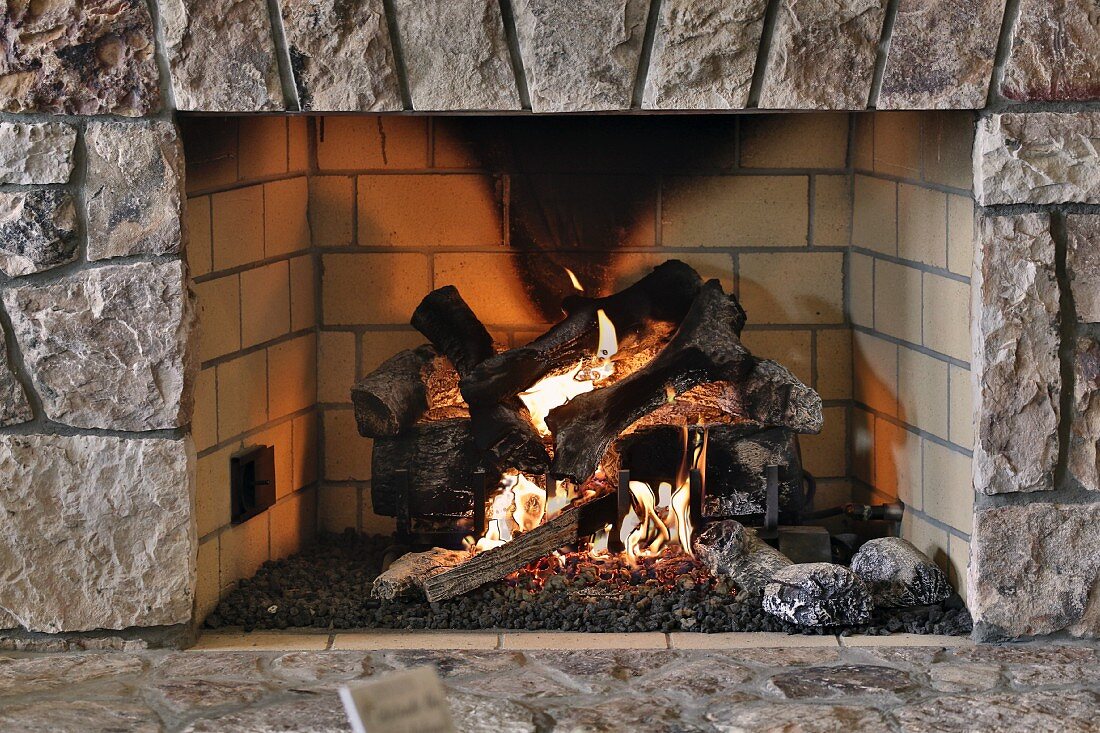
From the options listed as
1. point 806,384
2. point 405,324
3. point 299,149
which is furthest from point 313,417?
point 806,384

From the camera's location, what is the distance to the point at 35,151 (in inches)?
98.3

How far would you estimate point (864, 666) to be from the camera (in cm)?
254

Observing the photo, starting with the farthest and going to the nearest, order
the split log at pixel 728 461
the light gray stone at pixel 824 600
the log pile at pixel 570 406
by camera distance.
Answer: the split log at pixel 728 461, the log pile at pixel 570 406, the light gray stone at pixel 824 600

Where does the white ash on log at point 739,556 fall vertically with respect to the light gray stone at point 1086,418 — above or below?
below

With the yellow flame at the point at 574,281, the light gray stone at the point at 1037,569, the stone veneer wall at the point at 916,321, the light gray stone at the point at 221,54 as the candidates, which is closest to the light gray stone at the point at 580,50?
the light gray stone at the point at 221,54

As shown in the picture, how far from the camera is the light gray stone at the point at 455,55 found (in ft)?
8.13

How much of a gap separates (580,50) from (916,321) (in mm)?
990

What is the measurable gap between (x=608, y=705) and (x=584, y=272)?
122 centimetres

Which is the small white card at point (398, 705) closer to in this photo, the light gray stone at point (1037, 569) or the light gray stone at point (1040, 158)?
the light gray stone at point (1037, 569)

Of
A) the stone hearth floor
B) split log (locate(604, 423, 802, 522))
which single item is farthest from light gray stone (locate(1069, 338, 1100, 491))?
split log (locate(604, 423, 802, 522))

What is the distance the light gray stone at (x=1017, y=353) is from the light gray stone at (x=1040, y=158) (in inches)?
2.0

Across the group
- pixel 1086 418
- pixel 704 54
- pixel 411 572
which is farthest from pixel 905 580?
pixel 704 54

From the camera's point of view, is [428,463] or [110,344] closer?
[110,344]

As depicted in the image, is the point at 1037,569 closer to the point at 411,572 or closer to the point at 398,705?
the point at 411,572
